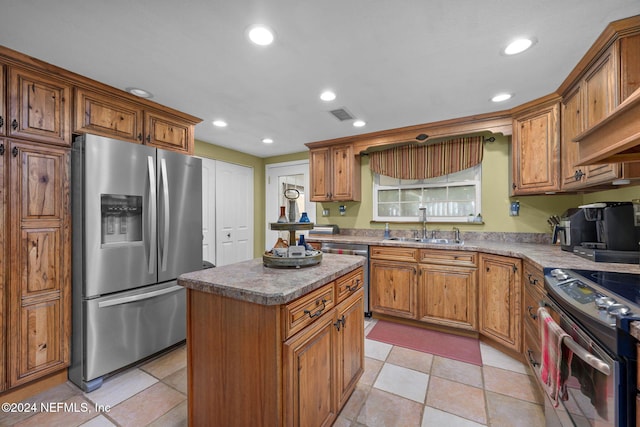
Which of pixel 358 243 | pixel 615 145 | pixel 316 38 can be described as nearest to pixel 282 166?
pixel 358 243

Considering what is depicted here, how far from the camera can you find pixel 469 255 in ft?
8.72

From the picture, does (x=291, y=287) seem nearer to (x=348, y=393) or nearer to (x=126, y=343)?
(x=348, y=393)

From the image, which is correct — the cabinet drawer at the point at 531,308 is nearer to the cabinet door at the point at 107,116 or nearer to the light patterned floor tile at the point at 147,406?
the light patterned floor tile at the point at 147,406

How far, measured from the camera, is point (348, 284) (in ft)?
5.56

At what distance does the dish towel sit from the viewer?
1230mm

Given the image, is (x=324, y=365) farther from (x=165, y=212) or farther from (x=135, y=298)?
(x=165, y=212)

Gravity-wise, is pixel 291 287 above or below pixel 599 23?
below

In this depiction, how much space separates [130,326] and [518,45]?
3.46 metres

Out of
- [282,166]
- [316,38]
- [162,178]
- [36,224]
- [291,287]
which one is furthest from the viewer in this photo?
[282,166]

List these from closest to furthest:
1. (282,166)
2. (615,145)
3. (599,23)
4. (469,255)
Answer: (615,145)
(599,23)
(469,255)
(282,166)

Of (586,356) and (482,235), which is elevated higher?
(482,235)

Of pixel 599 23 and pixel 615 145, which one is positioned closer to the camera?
pixel 615 145

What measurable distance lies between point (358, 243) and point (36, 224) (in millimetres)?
2840

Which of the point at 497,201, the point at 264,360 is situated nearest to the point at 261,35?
the point at 264,360
